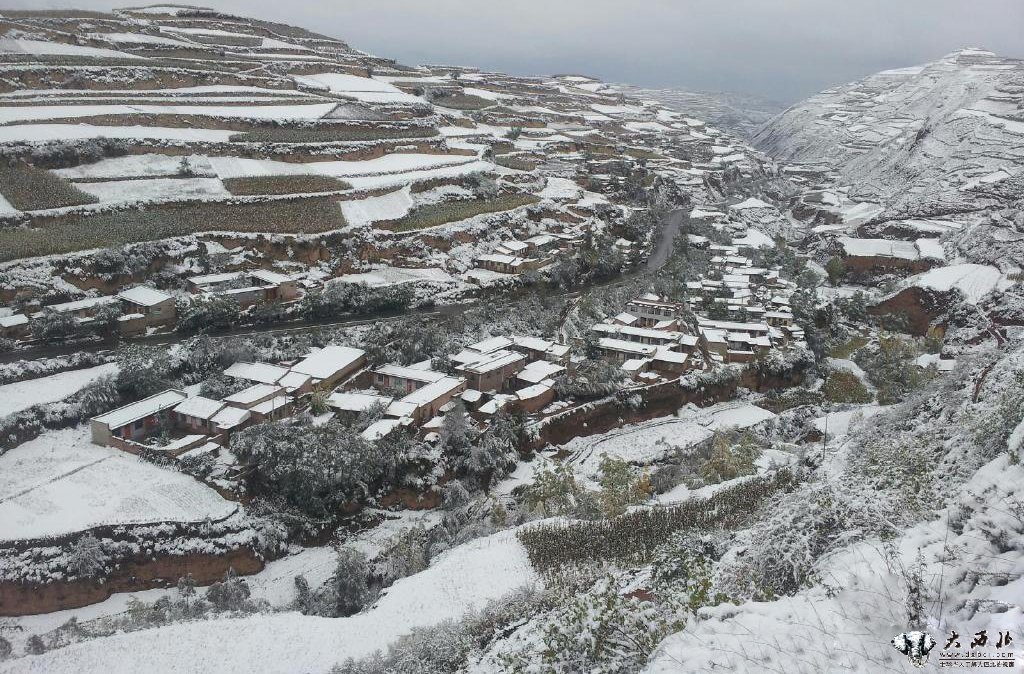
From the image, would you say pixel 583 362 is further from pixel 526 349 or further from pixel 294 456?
pixel 294 456

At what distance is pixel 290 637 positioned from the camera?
442 inches

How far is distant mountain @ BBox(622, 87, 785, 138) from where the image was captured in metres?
139

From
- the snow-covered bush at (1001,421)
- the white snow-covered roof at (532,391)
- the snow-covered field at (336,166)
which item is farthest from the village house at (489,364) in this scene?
the snow-covered field at (336,166)

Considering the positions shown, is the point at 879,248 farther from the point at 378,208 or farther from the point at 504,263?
the point at 378,208

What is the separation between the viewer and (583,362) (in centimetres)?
2388

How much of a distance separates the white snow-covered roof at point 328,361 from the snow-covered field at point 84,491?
5.43 meters

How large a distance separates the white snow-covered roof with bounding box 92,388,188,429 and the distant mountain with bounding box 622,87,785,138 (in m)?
121

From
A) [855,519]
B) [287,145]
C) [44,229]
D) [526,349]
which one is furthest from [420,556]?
[287,145]

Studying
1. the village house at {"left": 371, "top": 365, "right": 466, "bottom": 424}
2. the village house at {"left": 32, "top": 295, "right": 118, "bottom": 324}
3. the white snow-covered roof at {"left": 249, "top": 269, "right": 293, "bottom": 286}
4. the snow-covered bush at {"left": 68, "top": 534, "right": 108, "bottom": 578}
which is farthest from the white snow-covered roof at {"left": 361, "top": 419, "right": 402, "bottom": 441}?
the village house at {"left": 32, "top": 295, "right": 118, "bottom": 324}

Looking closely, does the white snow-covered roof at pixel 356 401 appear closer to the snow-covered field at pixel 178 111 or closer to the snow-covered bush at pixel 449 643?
the snow-covered bush at pixel 449 643

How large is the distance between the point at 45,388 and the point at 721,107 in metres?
174

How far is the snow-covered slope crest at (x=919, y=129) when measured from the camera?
49.0 meters

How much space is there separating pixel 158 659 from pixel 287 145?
30.4 metres

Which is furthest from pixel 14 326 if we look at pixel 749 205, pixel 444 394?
pixel 749 205
